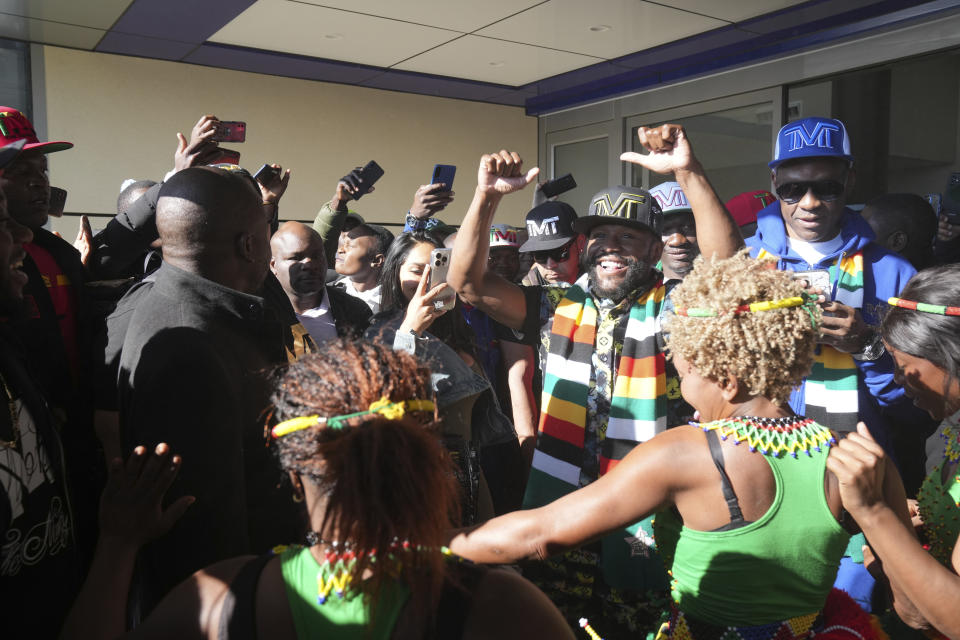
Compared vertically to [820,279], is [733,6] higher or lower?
higher

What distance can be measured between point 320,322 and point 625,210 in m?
1.46

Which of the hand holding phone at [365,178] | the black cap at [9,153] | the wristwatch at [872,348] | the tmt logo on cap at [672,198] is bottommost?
the wristwatch at [872,348]

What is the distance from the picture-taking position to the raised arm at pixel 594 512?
1.54 meters

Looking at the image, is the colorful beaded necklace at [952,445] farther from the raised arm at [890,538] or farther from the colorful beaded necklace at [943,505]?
the raised arm at [890,538]

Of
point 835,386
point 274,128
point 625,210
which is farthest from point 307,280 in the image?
point 274,128

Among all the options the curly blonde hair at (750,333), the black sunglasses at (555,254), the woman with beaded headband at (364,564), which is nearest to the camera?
the woman with beaded headband at (364,564)

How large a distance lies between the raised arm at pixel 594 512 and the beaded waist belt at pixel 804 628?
0.99 feet

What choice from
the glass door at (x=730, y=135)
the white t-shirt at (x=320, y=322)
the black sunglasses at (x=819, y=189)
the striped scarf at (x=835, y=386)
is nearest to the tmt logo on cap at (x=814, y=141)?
the black sunglasses at (x=819, y=189)

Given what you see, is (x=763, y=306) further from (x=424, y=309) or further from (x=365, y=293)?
(x=365, y=293)

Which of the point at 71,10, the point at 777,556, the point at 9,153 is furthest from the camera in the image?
the point at 71,10

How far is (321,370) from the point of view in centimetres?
131

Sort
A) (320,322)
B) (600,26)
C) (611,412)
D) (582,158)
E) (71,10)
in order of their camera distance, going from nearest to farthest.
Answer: (611,412) → (320,322) → (71,10) → (600,26) → (582,158)

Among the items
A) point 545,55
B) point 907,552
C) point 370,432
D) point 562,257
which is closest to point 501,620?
point 370,432

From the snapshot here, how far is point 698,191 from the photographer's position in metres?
2.64
